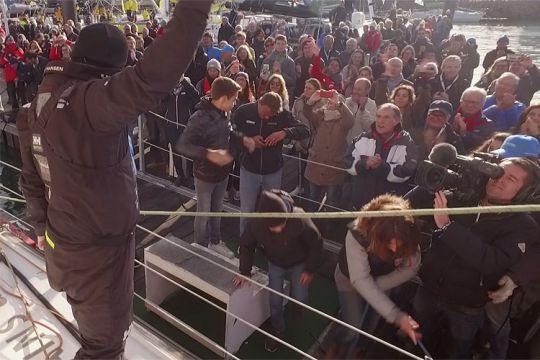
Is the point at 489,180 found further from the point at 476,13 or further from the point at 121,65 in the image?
the point at 476,13

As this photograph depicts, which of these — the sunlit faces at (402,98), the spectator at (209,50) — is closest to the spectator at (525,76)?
the sunlit faces at (402,98)

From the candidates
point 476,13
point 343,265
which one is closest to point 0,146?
point 343,265

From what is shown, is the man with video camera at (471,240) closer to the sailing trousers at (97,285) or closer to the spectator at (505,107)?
the sailing trousers at (97,285)

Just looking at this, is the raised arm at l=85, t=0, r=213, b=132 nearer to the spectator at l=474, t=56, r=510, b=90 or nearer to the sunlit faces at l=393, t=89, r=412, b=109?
the sunlit faces at l=393, t=89, r=412, b=109

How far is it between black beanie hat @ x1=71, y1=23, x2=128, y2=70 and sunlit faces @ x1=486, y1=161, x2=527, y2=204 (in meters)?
2.00

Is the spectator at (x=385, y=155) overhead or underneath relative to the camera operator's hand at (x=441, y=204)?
underneath

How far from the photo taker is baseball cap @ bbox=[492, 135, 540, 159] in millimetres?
2811

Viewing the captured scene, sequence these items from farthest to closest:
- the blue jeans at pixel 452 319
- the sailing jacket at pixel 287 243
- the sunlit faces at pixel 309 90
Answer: the sunlit faces at pixel 309 90, the sailing jacket at pixel 287 243, the blue jeans at pixel 452 319

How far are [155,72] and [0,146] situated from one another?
953 centimetres

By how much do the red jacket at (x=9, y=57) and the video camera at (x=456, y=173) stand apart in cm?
947

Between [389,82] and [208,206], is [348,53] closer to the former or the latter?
[389,82]

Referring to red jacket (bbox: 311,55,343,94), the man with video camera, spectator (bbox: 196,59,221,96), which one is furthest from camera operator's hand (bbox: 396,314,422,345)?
red jacket (bbox: 311,55,343,94)

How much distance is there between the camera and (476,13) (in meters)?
33.9

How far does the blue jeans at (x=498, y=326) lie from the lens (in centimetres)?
286
